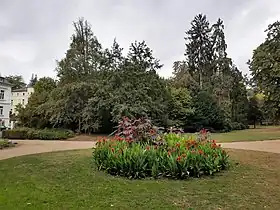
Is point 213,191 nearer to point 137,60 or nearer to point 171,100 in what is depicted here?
point 137,60

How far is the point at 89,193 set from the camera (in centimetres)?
561

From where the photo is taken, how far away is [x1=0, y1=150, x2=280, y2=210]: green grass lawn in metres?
5.05

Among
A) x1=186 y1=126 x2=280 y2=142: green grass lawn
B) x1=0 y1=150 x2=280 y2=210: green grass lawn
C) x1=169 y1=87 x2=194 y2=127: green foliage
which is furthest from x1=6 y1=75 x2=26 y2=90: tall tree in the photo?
x1=0 y1=150 x2=280 y2=210: green grass lawn

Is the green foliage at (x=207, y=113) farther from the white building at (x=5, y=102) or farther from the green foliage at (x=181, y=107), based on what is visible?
the white building at (x=5, y=102)

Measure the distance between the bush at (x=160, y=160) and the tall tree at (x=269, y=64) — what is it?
22.1 meters

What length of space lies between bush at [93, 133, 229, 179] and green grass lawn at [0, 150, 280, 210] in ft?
0.80

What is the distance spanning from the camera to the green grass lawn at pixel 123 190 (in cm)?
505

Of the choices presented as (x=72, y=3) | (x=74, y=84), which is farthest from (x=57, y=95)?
(x=72, y=3)

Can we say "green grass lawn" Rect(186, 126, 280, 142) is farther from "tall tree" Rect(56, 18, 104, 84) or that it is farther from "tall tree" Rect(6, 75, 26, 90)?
"tall tree" Rect(6, 75, 26, 90)

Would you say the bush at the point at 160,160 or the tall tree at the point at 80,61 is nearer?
the bush at the point at 160,160

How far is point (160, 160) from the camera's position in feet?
22.6

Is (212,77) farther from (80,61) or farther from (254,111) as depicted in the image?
(80,61)

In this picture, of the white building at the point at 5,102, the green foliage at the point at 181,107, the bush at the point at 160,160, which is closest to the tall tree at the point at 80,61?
the green foliage at the point at 181,107

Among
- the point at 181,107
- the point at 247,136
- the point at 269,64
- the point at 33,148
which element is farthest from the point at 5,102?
the point at 247,136
